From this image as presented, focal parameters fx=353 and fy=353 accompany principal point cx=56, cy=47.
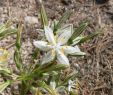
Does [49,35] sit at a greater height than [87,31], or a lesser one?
greater

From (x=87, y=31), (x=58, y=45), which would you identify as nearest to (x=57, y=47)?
(x=58, y=45)

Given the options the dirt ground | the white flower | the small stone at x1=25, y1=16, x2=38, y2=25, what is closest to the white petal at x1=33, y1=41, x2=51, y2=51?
the white flower

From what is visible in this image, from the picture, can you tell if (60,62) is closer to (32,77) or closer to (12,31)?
(32,77)

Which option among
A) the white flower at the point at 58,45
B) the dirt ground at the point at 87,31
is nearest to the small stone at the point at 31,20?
the dirt ground at the point at 87,31

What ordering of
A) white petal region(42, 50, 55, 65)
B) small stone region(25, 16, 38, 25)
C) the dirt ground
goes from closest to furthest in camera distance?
white petal region(42, 50, 55, 65) → the dirt ground → small stone region(25, 16, 38, 25)

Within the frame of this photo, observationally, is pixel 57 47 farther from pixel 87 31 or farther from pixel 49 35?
pixel 87 31

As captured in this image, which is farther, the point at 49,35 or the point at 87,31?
the point at 87,31

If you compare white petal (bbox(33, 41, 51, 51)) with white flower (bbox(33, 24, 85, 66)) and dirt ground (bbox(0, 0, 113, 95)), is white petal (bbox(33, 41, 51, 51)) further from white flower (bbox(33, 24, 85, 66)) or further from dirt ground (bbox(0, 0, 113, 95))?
dirt ground (bbox(0, 0, 113, 95))
